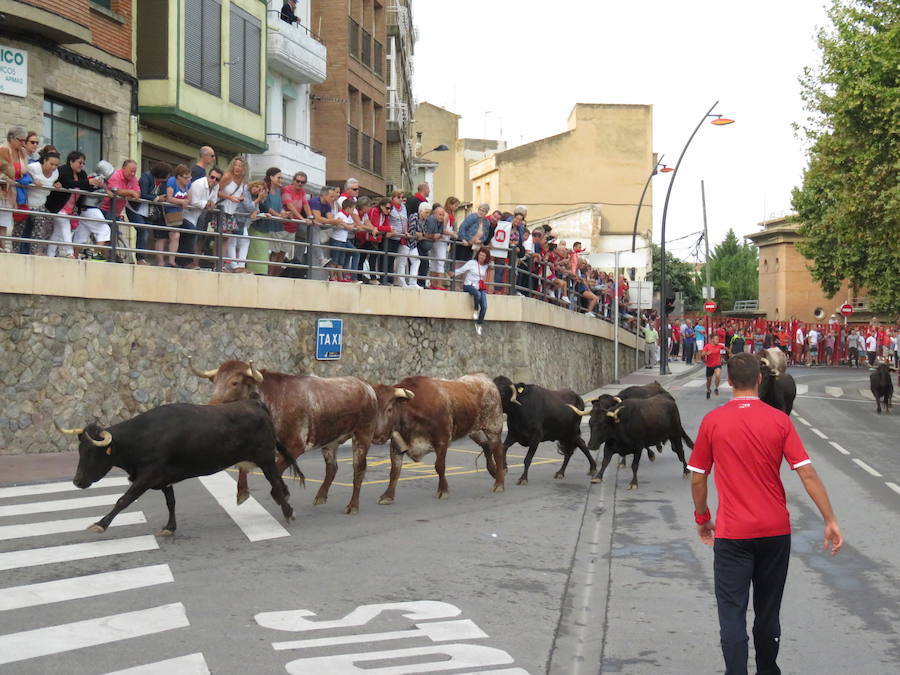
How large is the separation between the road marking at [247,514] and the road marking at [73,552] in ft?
3.09

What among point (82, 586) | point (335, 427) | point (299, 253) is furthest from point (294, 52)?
point (82, 586)

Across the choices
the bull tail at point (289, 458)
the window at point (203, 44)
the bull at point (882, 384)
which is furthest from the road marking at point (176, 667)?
the bull at point (882, 384)

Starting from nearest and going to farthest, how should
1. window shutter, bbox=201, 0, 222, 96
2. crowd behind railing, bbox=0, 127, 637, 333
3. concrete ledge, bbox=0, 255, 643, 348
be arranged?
concrete ledge, bbox=0, 255, 643, 348, crowd behind railing, bbox=0, 127, 637, 333, window shutter, bbox=201, 0, 222, 96

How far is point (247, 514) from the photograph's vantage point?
11.2 meters

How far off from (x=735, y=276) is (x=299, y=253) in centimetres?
9867

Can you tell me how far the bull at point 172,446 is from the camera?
9.67 metres

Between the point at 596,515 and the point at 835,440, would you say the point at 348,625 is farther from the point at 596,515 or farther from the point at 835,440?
the point at 835,440

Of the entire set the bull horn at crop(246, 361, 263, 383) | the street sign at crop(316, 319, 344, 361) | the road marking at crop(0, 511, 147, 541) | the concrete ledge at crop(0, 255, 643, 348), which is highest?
the concrete ledge at crop(0, 255, 643, 348)

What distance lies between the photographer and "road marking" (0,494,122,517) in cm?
1104

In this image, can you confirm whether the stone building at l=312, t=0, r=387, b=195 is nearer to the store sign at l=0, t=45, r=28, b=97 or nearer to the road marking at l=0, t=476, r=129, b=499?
the store sign at l=0, t=45, r=28, b=97

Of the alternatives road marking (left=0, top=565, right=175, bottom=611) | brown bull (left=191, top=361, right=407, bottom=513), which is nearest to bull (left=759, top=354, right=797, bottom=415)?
brown bull (left=191, top=361, right=407, bottom=513)

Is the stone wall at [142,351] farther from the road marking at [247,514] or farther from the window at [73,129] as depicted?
the window at [73,129]

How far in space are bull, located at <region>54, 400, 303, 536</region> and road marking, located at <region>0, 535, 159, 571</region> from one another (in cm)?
26

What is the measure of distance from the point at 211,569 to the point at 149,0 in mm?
17559
